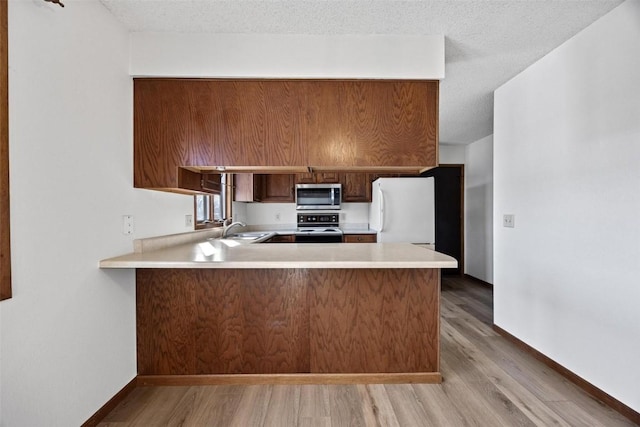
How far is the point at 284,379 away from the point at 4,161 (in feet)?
5.84

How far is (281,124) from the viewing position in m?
1.96

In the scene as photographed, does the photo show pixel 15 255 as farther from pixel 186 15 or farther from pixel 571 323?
pixel 571 323

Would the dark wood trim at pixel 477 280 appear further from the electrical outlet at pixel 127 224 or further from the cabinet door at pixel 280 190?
the electrical outlet at pixel 127 224

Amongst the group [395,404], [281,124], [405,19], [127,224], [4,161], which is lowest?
[395,404]

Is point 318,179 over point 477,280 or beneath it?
over

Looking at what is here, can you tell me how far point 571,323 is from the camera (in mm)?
1970

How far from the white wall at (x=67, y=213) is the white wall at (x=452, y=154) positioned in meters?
4.61

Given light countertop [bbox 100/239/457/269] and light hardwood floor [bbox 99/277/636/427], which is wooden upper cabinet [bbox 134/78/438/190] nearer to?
light countertop [bbox 100/239/457/269]

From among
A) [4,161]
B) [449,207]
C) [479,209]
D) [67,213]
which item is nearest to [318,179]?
[449,207]

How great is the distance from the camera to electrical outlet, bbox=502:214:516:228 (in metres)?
2.58

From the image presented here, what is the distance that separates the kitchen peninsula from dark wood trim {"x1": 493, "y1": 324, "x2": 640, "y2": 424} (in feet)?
2.95

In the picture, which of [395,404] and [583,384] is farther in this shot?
[583,384]

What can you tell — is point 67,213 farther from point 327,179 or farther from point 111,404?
point 327,179

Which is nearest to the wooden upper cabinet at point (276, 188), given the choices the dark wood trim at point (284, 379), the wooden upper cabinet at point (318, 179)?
the wooden upper cabinet at point (318, 179)
